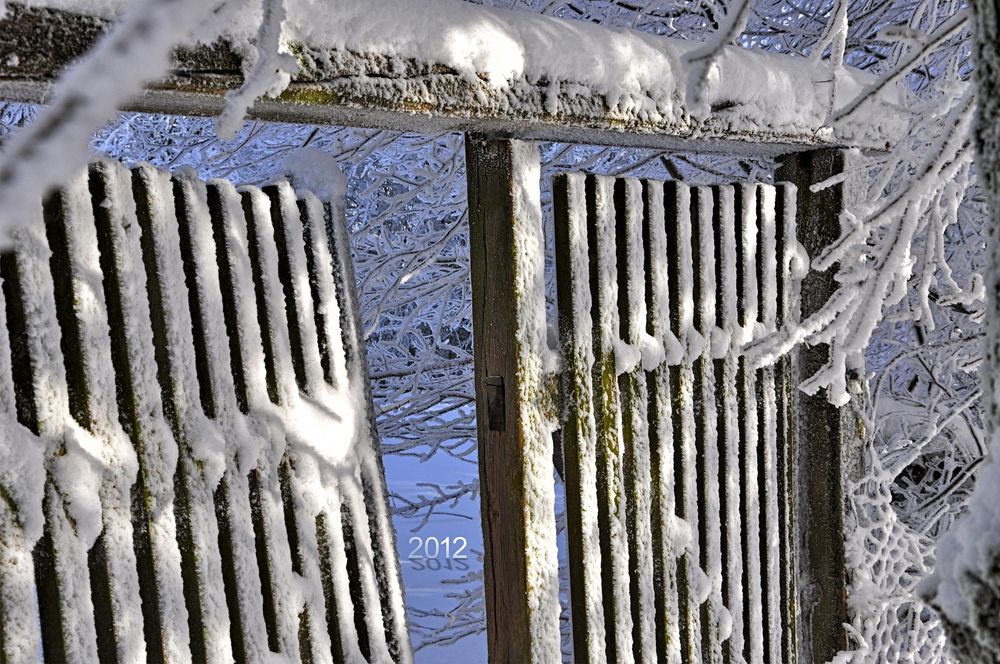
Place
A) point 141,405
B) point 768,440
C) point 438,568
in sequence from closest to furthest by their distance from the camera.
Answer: point 141,405 → point 768,440 → point 438,568

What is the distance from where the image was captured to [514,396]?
1.88 metres

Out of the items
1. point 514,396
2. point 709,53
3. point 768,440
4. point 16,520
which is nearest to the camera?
point 709,53

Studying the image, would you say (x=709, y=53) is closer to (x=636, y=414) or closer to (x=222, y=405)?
(x=222, y=405)

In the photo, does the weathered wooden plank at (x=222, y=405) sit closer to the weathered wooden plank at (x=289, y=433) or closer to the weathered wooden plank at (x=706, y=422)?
the weathered wooden plank at (x=289, y=433)

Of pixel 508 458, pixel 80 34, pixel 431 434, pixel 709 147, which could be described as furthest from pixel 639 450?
pixel 431 434

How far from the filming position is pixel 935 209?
1614 mm

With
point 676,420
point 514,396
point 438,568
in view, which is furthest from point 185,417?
point 438,568

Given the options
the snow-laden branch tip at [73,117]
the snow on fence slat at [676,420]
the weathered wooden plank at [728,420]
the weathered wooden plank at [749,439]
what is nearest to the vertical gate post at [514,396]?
the snow on fence slat at [676,420]

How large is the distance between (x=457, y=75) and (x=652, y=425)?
103 centimetres

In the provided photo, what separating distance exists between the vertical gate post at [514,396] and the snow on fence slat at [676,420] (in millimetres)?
119

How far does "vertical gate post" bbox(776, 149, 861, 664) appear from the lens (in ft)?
8.61

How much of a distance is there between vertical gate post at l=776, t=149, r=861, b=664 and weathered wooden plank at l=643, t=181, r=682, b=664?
2.06 feet

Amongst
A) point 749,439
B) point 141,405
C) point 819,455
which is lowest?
point 819,455

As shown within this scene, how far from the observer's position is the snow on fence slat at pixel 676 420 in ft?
6.66
